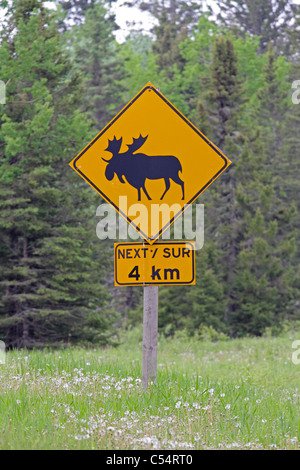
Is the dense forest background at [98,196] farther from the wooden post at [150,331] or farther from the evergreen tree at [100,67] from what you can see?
the wooden post at [150,331]

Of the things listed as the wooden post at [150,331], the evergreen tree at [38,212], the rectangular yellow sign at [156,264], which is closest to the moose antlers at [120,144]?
the rectangular yellow sign at [156,264]

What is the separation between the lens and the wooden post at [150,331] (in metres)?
A: 5.67

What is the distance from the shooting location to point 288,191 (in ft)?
132

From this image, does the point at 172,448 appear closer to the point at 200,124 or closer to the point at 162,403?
the point at 162,403

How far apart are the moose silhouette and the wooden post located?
3.04ft

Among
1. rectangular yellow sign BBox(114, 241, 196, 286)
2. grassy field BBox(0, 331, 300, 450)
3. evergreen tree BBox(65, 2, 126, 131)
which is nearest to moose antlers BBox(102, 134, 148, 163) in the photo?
rectangular yellow sign BBox(114, 241, 196, 286)

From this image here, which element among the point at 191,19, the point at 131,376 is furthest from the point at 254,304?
the point at 191,19

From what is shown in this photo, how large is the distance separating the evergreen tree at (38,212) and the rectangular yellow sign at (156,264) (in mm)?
12197

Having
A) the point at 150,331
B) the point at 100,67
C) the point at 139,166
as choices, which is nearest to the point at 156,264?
the point at 150,331

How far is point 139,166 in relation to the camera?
555cm

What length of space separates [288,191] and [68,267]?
2522 cm

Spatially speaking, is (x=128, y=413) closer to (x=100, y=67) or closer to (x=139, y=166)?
(x=139, y=166)

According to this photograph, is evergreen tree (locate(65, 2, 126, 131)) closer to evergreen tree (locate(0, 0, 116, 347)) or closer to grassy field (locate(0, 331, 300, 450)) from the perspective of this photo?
evergreen tree (locate(0, 0, 116, 347))

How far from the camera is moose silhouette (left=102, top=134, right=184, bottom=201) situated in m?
5.47
